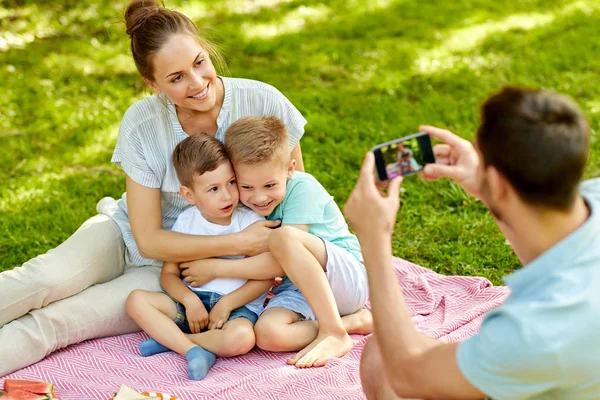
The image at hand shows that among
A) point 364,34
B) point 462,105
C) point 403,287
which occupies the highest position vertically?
point 364,34

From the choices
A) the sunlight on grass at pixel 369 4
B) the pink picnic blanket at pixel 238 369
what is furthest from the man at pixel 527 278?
the sunlight on grass at pixel 369 4

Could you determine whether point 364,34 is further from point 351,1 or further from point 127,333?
point 127,333

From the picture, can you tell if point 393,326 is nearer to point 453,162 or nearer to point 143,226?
point 453,162

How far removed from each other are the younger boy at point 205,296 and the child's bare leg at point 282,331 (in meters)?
0.06

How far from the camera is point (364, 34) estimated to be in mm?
7945

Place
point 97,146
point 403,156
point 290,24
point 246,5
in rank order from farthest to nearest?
point 246,5 → point 290,24 → point 97,146 → point 403,156

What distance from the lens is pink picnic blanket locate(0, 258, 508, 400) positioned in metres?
3.23

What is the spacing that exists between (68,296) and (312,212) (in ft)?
3.92

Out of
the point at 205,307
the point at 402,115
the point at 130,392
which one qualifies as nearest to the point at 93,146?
the point at 402,115

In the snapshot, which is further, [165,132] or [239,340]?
[165,132]

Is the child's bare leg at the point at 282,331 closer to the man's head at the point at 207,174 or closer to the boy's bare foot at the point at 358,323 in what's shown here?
the boy's bare foot at the point at 358,323

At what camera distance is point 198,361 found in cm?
337

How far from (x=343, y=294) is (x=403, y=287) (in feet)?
1.99

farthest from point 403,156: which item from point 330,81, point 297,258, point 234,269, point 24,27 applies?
point 24,27
